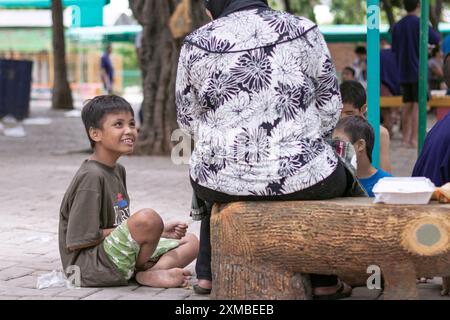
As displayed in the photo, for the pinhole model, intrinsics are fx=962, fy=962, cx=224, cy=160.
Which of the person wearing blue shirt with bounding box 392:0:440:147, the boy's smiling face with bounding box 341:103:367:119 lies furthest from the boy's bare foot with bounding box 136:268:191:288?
the person wearing blue shirt with bounding box 392:0:440:147

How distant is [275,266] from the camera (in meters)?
4.26

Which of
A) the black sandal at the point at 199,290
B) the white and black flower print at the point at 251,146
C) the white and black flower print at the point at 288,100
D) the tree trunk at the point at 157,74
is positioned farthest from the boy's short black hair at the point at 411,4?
the white and black flower print at the point at 251,146

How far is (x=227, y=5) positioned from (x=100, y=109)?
98cm

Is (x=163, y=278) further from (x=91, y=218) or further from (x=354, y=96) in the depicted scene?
(x=354, y=96)

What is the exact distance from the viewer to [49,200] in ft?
27.3

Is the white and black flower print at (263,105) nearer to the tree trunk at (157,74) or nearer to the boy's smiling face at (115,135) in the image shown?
the boy's smiling face at (115,135)

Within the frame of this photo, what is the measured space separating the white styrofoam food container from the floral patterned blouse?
0.29 m

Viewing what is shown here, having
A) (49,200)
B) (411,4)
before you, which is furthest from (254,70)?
(411,4)

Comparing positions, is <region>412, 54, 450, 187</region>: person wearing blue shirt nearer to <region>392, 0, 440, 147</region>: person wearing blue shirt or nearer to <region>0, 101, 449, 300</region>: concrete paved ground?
<region>0, 101, 449, 300</region>: concrete paved ground

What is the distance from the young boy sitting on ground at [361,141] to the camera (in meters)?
5.16

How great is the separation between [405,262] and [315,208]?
1.45ft

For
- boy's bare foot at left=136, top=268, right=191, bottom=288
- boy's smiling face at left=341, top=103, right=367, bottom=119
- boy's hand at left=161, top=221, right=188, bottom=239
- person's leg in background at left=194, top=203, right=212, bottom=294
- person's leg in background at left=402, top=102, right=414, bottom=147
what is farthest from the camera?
person's leg in background at left=402, top=102, right=414, bottom=147

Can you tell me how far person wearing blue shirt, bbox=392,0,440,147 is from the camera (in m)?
11.8
